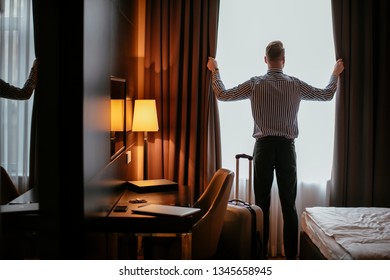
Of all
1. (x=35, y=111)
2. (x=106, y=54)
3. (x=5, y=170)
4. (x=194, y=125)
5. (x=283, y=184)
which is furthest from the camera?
(x=194, y=125)

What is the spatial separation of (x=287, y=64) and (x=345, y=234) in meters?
1.67

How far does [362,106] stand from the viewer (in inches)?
157

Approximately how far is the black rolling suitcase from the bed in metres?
0.31

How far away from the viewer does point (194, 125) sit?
3.96 metres

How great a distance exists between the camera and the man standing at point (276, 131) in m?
3.55

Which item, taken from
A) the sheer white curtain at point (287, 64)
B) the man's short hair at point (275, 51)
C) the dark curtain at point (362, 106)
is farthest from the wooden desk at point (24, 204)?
the dark curtain at point (362, 106)

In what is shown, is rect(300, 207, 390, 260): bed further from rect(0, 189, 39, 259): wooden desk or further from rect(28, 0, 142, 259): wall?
rect(0, 189, 39, 259): wooden desk

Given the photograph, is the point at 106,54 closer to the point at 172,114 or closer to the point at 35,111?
the point at 35,111

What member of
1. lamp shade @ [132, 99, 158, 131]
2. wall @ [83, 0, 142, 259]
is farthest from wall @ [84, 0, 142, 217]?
lamp shade @ [132, 99, 158, 131]

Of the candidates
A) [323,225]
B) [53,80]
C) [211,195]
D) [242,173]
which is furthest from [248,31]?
[53,80]

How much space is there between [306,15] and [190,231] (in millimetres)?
2201

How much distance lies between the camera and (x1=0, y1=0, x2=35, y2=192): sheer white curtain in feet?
5.20

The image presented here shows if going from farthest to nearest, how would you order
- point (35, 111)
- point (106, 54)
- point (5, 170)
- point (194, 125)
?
point (194, 125), point (106, 54), point (35, 111), point (5, 170)

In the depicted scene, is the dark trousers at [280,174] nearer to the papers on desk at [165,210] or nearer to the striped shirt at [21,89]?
the papers on desk at [165,210]
